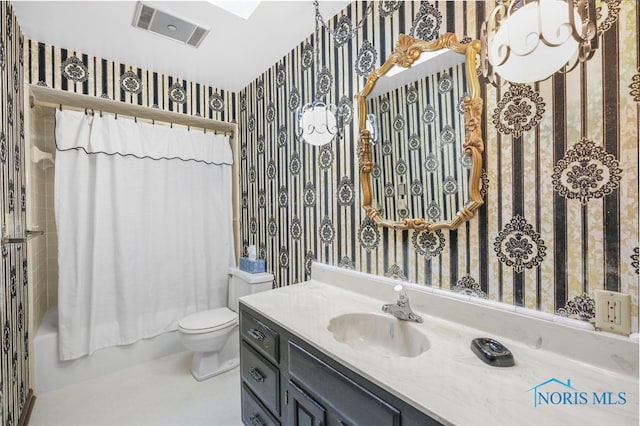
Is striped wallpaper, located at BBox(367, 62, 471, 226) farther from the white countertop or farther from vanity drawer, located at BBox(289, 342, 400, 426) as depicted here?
vanity drawer, located at BBox(289, 342, 400, 426)

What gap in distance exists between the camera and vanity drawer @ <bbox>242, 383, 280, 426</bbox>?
134 centimetres

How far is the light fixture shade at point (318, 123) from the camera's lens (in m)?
1.69

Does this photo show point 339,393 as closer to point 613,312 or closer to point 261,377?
point 261,377

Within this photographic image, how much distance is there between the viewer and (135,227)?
238 centimetres

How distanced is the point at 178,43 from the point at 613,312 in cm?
263

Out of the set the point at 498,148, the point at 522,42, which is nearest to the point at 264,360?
the point at 498,148

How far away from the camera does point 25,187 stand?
188cm

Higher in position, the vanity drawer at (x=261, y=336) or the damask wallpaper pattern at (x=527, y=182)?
the damask wallpaper pattern at (x=527, y=182)

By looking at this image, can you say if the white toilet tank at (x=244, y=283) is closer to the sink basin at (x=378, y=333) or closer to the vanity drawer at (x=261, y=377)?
the vanity drawer at (x=261, y=377)

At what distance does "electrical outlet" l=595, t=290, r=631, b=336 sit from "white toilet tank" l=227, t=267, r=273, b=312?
1908mm

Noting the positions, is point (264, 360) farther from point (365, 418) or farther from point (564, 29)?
point (564, 29)

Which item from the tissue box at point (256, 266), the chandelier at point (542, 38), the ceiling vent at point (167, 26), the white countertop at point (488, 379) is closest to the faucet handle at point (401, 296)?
the white countertop at point (488, 379)

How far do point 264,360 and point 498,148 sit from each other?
1.34 metres

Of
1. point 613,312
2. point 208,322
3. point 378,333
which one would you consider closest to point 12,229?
point 208,322
